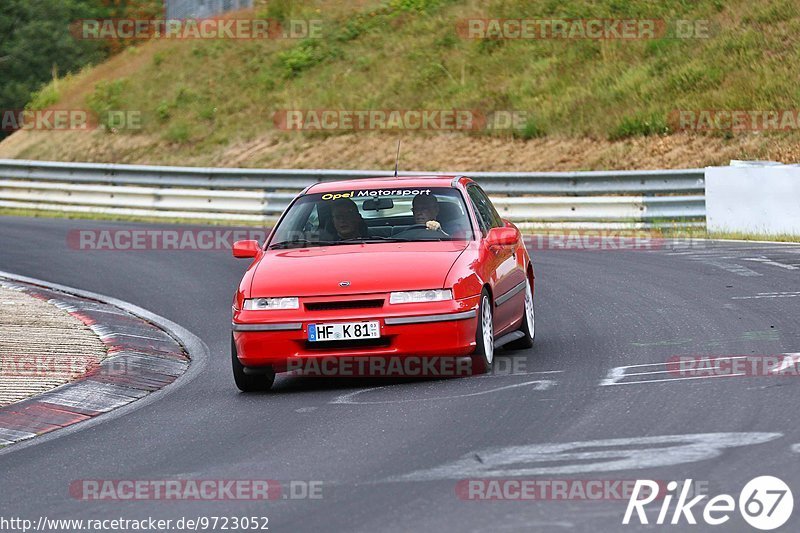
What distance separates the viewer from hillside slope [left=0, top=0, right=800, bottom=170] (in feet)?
95.6

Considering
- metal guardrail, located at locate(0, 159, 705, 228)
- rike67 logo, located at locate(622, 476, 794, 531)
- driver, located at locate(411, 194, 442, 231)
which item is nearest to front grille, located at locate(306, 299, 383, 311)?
driver, located at locate(411, 194, 442, 231)

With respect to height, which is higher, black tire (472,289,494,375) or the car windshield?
the car windshield

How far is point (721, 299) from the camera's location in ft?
45.2

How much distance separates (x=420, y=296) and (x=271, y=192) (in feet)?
61.7

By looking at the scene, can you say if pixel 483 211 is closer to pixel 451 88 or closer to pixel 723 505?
pixel 723 505

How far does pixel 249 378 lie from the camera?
33.6 feet

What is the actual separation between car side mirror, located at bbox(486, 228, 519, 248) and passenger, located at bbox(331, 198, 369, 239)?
96 centimetres

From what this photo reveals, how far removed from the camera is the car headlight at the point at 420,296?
9781 mm

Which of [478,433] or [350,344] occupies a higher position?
[350,344]

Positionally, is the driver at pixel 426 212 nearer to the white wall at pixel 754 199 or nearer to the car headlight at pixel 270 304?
the car headlight at pixel 270 304

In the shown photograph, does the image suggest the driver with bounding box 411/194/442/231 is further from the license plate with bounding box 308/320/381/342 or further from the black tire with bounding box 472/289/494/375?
the license plate with bounding box 308/320/381/342

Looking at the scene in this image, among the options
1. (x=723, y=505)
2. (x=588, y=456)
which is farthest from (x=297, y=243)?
(x=723, y=505)

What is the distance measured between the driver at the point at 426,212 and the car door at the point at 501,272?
1.26ft

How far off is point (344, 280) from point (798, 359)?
3.24 m
